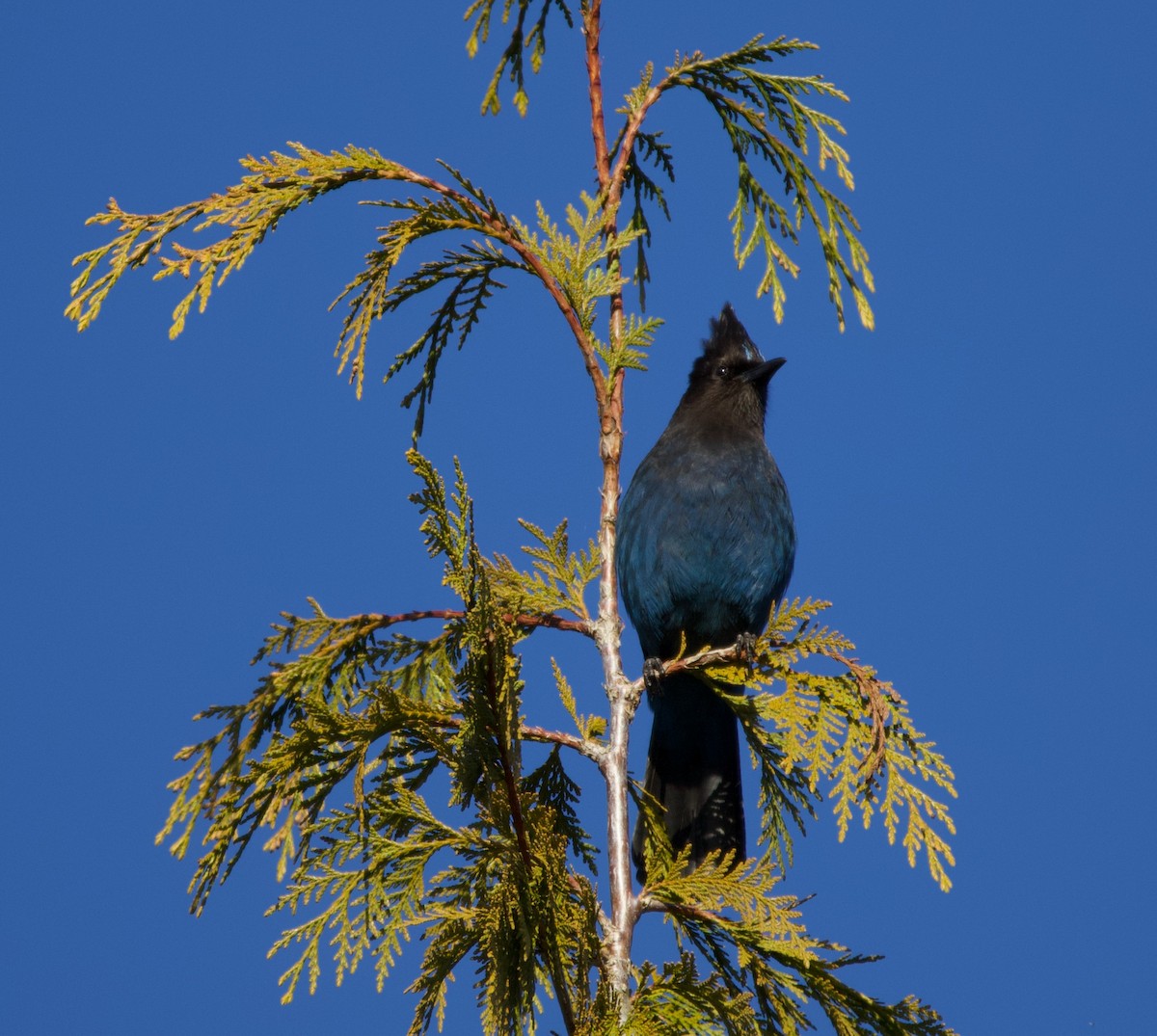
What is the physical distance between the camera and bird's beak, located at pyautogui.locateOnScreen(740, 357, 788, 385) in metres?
5.27

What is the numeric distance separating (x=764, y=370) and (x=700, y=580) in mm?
1054

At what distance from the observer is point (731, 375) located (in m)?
5.35

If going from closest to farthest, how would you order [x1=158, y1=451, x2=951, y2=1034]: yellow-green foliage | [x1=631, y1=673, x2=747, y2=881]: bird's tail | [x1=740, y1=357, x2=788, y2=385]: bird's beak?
[x1=158, y1=451, x2=951, y2=1034]: yellow-green foliage < [x1=631, y1=673, x2=747, y2=881]: bird's tail < [x1=740, y1=357, x2=788, y2=385]: bird's beak

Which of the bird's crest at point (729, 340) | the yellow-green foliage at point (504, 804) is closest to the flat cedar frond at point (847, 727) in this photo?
the yellow-green foliage at point (504, 804)

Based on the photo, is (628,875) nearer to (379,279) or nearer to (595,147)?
(379,279)

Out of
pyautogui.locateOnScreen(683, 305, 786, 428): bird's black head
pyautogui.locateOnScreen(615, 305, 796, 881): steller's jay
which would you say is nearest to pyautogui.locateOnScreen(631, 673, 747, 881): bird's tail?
pyautogui.locateOnScreen(615, 305, 796, 881): steller's jay

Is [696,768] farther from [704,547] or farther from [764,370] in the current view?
[764,370]

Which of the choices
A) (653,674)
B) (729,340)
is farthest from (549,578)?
(729,340)

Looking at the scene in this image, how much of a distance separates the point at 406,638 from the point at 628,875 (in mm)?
974

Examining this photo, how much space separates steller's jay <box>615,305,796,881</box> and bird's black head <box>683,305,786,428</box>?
0.67 feet

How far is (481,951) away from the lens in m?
3.08

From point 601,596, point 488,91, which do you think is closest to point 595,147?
point 488,91

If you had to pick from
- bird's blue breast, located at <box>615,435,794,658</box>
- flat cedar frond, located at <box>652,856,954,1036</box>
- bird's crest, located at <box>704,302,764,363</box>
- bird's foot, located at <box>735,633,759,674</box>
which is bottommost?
flat cedar frond, located at <box>652,856,954,1036</box>

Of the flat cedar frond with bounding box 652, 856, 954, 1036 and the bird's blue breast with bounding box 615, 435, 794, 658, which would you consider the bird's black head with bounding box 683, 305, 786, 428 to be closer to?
the bird's blue breast with bounding box 615, 435, 794, 658
